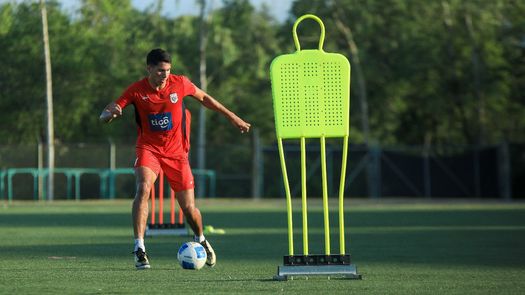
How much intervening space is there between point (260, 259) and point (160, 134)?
2.07 m

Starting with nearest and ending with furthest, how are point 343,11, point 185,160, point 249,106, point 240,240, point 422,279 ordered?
point 422,279 < point 185,160 < point 240,240 < point 249,106 < point 343,11

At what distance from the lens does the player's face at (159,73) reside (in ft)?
38.6

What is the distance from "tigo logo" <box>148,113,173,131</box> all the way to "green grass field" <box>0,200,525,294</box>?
4.49 feet

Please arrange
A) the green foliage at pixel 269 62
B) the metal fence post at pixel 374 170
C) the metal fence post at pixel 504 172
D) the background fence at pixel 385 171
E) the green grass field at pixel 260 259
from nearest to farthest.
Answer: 1. the green grass field at pixel 260 259
2. the metal fence post at pixel 504 172
3. the background fence at pixel 385 171
4. the metal fence post at pixel 374 170
5. the green foliage at pixel 269 62

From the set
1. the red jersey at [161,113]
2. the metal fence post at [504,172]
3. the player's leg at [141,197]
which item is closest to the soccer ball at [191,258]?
the player's leg at [141,197]

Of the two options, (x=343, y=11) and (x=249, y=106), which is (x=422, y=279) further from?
(x=343, y=11)

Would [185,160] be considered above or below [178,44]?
below

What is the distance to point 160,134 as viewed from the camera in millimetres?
12133

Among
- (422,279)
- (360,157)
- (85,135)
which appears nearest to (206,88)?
(85,135)

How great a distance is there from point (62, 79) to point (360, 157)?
12.8 metres

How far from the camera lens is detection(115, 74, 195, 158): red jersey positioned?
1195 centimetres

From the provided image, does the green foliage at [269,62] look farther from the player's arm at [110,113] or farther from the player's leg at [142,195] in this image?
the player's arm at [110,113]

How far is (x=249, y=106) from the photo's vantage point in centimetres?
5444

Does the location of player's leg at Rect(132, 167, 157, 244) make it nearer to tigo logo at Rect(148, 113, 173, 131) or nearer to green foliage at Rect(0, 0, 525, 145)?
tigo logo at Rect(148, 113, 173, 131)
